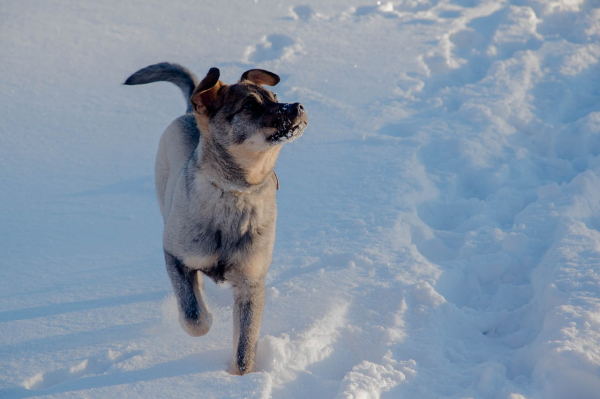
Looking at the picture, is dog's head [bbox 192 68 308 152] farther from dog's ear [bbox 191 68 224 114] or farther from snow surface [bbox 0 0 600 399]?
snow surface [bbox 0 0 600 399]

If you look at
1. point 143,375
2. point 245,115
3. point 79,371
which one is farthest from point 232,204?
point 79,371

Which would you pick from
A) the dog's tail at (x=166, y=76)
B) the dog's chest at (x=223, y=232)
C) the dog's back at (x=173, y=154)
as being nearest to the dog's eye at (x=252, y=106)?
the dog's chest at (x=223, y=232)

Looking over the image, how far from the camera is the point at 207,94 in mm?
3242

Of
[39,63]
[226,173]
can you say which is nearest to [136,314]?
[226,173]

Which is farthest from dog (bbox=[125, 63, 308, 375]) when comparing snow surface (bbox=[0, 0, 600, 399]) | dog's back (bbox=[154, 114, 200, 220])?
dog's back (bbox=[154, 114, 200, 220])

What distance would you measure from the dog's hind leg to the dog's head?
842 millimetres

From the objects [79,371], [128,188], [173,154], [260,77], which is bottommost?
[128,188]

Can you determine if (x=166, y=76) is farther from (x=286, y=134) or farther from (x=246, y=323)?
(x=246, y=323)

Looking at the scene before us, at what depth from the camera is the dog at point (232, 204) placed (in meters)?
3.17

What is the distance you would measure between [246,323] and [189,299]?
380 mm

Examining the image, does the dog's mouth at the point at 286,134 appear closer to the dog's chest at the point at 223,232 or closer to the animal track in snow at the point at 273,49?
the dog's chest at the point at 223,232

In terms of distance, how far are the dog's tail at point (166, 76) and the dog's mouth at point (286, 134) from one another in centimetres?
153

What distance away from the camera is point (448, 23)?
8.15m

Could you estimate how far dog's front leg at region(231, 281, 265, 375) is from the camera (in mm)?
3268
